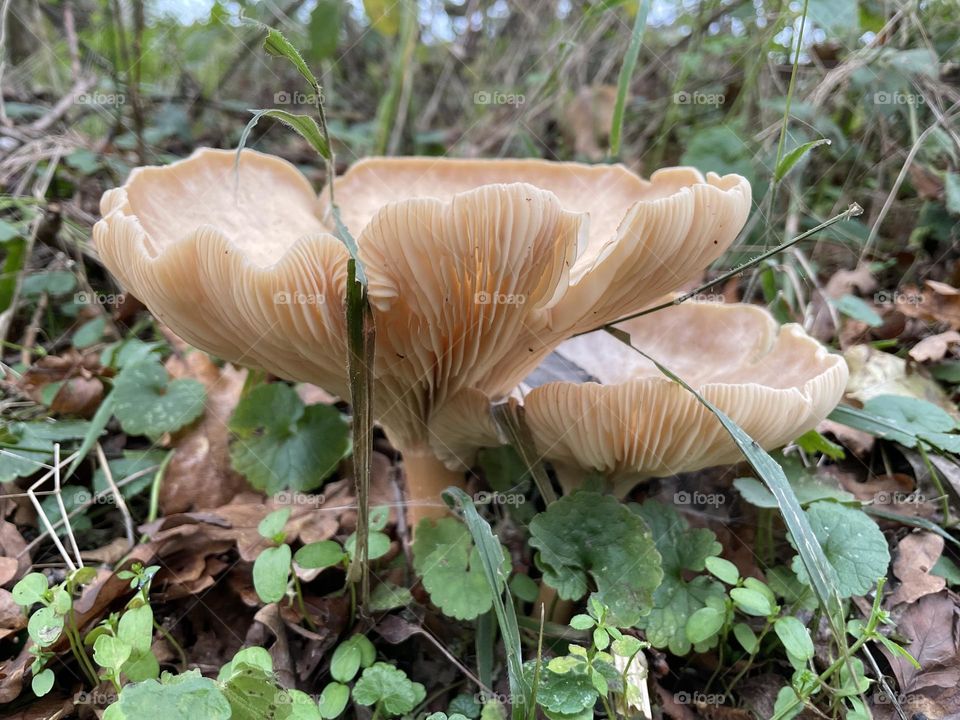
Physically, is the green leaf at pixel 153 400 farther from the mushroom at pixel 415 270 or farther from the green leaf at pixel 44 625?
the green leaf at pixel 44 625

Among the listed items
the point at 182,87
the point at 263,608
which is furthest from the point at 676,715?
the point at 182,87

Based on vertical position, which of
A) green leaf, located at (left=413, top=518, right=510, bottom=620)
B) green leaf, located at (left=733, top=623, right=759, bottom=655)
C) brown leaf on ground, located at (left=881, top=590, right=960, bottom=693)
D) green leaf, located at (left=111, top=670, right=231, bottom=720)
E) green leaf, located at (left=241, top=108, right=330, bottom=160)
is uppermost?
green leaf, located at (left=241, top=108, right=330, bottom=160)

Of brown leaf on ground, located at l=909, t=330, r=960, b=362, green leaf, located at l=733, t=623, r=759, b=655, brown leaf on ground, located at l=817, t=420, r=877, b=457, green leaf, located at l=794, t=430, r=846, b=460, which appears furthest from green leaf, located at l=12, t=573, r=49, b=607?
brown leaf on ground, located at l=909, t=330, r=960, b=362

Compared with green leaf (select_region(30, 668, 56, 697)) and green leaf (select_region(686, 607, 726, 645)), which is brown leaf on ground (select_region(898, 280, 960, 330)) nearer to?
green leaf (select_region(686, 607, 726, 645))

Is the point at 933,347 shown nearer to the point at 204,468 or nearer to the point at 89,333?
the point at 204,468

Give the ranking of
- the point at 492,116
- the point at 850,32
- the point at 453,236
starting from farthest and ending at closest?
the point at 492,116
the point at 850,32
the point at 453,236

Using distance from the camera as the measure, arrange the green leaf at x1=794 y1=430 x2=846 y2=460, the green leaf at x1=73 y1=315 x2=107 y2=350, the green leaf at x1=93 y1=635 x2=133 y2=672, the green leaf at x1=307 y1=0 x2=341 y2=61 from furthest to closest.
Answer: the green leaf at x1=307 y1=0 x2=341 y2=61 < the green leaf at x1=73 y1=315 x2=107 y2=350 < the green leaf at x1=794 y1=430 x2=846 y2=460 < the green leaf at x1=93 y1=635 x2=133 y2=672

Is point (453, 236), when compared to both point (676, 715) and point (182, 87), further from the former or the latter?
point (182, 87)
